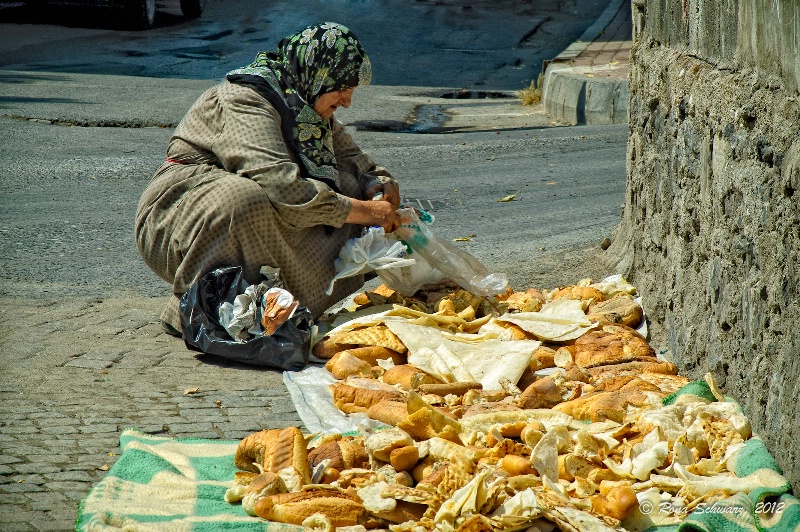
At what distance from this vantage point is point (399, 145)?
29.4ft

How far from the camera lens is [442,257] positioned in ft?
15.2

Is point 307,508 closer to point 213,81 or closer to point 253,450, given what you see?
point 253,450

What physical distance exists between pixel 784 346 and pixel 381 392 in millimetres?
1464

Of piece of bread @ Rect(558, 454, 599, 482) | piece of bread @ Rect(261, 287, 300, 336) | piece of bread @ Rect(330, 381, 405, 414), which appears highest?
piece of bread @ Rect(261, 287, 300, 336)

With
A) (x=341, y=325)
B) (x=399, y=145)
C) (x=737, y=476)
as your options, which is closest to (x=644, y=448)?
(x=737, y=476)

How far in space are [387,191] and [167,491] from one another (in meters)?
2.26

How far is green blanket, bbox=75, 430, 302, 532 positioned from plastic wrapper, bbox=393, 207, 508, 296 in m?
1.68

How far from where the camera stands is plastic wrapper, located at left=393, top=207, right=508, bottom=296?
A: 4602 mm

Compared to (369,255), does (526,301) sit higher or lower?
lower

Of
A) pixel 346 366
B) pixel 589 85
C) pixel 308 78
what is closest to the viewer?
pixel 346 366

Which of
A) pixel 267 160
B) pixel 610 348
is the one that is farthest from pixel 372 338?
pixel 610 348

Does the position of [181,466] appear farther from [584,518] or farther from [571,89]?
[571,89]

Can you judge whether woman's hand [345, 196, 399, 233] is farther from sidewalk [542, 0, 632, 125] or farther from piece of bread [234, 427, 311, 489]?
sidewalk [542, 0, 632, 125]

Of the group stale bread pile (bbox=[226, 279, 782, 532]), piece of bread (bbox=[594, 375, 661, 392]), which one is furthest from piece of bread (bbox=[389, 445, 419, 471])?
piece of bread (bbox=[594, 375, 661, 392])
